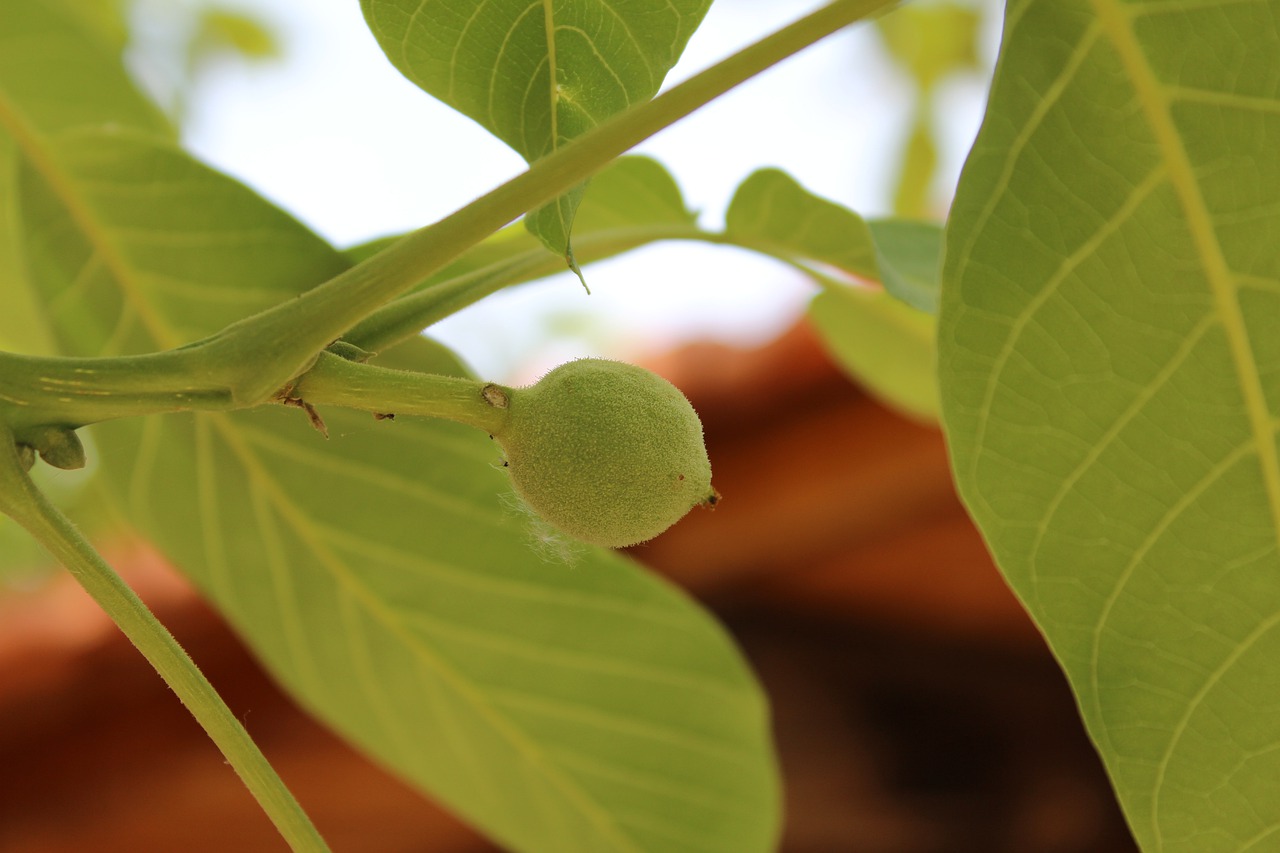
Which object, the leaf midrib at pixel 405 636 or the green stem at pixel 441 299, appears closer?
the green stem at pixel 441 299

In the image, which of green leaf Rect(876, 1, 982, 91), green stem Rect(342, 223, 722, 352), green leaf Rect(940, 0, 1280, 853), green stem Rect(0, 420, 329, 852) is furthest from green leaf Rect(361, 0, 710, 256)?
green leaf Rect(876, 1, 982, 91)

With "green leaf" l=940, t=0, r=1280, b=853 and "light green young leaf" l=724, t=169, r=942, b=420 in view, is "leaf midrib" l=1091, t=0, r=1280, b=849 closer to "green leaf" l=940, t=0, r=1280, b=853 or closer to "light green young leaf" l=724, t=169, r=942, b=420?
"green leaf" l=940, t=0, r=1280, b=853

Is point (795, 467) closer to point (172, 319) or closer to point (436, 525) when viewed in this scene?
point (436, 525)

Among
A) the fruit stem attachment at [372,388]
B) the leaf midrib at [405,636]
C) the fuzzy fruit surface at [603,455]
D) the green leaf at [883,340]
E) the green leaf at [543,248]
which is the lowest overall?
the leaf midrib at [405,636]

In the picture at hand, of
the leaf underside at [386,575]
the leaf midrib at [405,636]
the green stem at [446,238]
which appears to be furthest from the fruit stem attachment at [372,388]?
the leaf midrib at [405,636]

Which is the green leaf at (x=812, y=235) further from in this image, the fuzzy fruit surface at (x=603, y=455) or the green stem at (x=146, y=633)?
the green stem at (x=146, y=633)

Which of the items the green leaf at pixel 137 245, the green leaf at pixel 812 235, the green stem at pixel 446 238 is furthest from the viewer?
the green leaf at pixel 137 245

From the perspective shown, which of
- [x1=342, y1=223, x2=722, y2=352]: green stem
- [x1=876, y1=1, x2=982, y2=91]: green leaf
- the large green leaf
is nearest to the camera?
[x1=342, y1=223, x2=722, y2=352]: green stem
